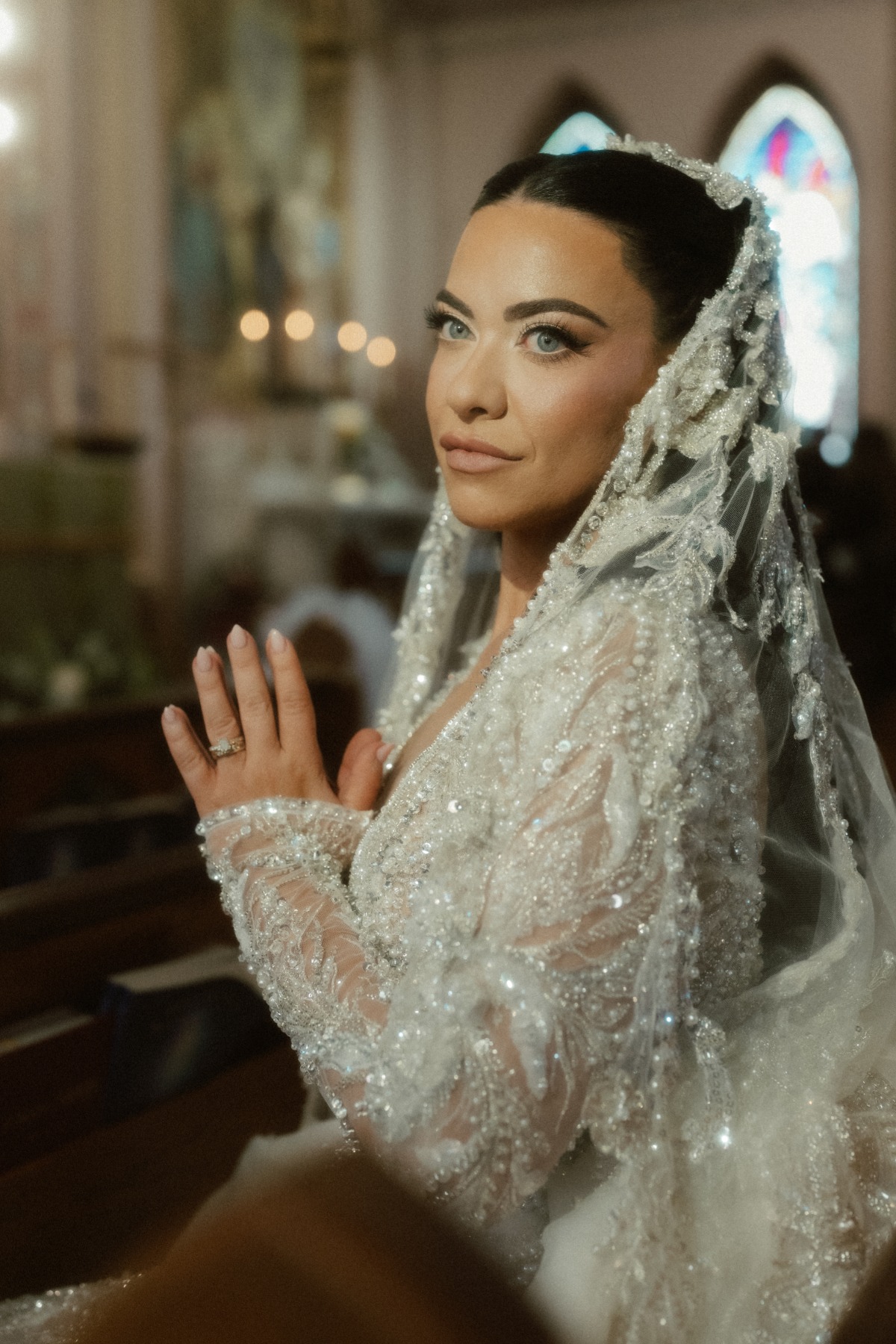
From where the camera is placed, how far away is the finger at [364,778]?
1.58 meters

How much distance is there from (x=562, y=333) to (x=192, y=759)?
0.66 m

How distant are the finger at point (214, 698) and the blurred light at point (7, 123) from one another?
20.5 ft

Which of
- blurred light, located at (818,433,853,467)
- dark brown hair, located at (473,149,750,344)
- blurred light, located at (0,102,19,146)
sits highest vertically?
blurred light, located at (0,102,19,146)

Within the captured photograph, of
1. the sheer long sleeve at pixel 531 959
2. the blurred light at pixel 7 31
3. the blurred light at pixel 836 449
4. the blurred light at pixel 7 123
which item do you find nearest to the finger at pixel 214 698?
the sheer long sleeve at pixel 531 959

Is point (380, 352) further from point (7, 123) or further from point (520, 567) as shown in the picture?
point (520, 567)

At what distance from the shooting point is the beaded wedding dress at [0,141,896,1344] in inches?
44.3

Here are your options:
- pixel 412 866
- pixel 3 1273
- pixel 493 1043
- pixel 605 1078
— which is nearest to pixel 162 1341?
pixel 493 1043

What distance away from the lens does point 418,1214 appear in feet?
2.99

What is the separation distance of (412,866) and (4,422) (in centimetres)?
635

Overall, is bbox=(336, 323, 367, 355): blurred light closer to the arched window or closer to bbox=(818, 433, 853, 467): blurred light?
the arched window

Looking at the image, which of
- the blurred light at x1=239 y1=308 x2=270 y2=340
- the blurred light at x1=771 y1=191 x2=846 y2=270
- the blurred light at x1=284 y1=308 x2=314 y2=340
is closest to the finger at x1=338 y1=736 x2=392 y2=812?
the blurred light at x1=239 y1=308 x2=270 y2=340

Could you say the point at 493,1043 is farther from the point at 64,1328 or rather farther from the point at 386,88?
the point at 386,88

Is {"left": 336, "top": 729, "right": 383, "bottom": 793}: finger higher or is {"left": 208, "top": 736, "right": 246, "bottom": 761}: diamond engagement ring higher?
{"left": 208, "top": 736, "right": 246, "bottom": 761}: diamond engagement ring

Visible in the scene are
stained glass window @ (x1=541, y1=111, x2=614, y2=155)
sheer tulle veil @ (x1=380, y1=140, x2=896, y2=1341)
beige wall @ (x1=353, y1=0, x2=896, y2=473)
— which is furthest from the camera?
stained glass window @ (x1=541, y1=111, x2=614, y2=155)
